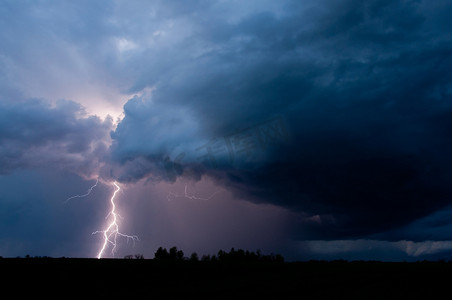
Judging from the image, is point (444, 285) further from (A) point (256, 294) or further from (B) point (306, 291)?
(A) point (256, 294)

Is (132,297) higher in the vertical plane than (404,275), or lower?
higher

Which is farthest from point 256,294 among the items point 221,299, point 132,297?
point 132,297

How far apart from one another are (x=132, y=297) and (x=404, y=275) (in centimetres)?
2100

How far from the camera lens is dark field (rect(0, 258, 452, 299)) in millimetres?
20938

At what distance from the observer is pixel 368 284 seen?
23.8 m

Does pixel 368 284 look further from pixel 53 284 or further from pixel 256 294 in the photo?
pixel 53 284

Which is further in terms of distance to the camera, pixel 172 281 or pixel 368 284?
pixel 172 281

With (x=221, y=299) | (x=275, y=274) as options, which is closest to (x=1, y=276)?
(x=221, y=299)

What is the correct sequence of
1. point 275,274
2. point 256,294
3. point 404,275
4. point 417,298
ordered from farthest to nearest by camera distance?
point 275,274, point 404,275, point 256,294, point 417,298

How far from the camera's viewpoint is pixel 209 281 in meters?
27.2

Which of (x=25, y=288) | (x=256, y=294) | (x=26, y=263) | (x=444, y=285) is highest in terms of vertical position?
(x=26, y=263)

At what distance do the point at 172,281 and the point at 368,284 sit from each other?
14345mm

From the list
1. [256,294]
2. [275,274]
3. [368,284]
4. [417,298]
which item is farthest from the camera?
[275,274]

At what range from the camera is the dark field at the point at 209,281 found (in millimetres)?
20938
